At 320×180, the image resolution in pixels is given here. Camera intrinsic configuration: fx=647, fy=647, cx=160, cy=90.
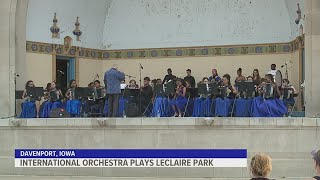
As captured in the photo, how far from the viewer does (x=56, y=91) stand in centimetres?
1848

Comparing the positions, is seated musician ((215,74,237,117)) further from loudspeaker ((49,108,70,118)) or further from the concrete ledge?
loudspeaker ((49,108,70,118))

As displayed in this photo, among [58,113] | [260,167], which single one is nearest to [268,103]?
[58,113]

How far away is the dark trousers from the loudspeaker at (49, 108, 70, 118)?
1220mm

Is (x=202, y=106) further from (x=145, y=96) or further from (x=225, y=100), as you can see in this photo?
(x=145, y=96)

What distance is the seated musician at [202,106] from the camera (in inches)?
676

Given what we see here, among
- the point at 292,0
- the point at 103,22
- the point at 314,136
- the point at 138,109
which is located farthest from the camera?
the point at 103,22

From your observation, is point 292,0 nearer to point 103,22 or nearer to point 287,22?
point 287,22

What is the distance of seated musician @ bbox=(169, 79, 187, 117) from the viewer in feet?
57.5

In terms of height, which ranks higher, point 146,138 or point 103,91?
point 103,91

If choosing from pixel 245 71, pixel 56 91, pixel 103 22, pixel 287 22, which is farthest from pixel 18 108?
pixel 287 22

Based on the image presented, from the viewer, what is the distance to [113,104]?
689 inches

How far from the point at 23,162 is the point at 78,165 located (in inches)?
68.3

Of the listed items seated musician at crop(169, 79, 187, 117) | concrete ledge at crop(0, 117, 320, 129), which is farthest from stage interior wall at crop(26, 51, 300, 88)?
seated musician at crop(169, 79, 187, 117)

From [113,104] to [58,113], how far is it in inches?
60.2
